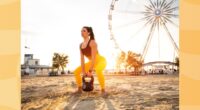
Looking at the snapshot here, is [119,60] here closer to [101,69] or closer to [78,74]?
[101,69]

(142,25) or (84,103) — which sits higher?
(142,25)

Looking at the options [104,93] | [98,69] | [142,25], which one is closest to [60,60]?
[98,69]

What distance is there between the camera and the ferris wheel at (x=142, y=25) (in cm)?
238

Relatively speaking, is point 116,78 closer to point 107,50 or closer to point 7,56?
point 107,50

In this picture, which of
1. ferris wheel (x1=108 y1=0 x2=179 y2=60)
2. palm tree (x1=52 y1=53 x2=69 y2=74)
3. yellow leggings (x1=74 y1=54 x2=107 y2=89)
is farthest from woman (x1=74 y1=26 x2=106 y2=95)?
ferris wheel (x1=108 y1=0 x2=179 y2=60)

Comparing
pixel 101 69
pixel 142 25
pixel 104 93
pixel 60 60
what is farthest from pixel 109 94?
pixel 142 25

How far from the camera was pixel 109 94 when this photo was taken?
224cm

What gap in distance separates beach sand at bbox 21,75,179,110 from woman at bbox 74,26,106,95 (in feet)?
0.16

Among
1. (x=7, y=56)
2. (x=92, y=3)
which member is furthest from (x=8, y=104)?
(x=92, y=3)

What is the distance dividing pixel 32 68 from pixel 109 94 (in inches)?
25.8

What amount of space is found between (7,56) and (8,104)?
31cm

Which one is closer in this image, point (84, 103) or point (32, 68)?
point (84, 103)

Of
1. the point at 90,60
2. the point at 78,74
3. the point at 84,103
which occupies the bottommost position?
the point at 84,103

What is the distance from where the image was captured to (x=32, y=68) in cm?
240
